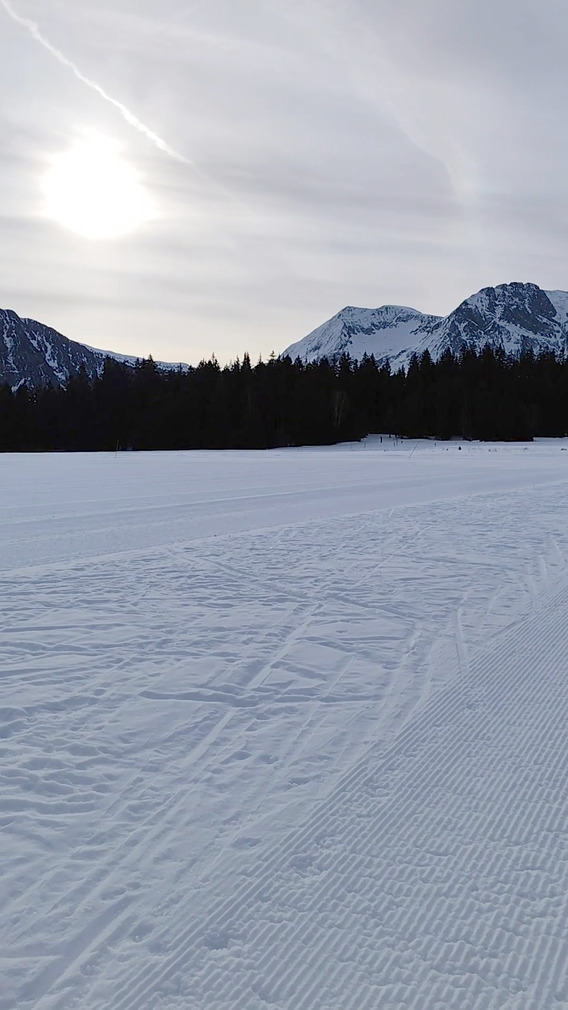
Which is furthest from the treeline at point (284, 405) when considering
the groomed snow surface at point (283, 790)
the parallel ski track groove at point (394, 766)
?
the parallel ski track groove at point (394, 766)

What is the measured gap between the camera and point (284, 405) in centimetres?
6606

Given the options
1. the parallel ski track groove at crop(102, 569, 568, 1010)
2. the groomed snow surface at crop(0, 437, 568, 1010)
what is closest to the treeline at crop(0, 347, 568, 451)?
the groomed snow surface at crop(0, 437, 568, 1010)

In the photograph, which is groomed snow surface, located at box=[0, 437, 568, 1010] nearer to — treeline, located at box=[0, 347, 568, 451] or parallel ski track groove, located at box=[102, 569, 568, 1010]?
A: parallel ski track groove, located at box=[102, 569, 568, 1010]

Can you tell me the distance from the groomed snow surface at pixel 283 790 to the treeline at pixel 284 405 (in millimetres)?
55395

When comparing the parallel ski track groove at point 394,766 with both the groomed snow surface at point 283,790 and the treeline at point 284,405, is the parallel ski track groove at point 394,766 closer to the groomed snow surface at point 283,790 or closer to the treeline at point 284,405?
the groomed snow surface at point 283,790

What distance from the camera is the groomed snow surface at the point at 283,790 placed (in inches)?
89.8

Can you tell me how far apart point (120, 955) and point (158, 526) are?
9.35 metres

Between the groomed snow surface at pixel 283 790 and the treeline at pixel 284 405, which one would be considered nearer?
the groomed snow surface at pixel 283 790

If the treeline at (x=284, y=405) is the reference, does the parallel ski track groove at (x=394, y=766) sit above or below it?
below

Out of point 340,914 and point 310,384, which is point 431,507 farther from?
point 310,384

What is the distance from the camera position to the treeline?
64375 millimetres

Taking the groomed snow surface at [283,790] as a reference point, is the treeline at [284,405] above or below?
above

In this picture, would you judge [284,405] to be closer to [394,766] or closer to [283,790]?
[394,766]

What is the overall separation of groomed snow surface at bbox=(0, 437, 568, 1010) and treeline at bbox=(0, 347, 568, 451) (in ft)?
182
